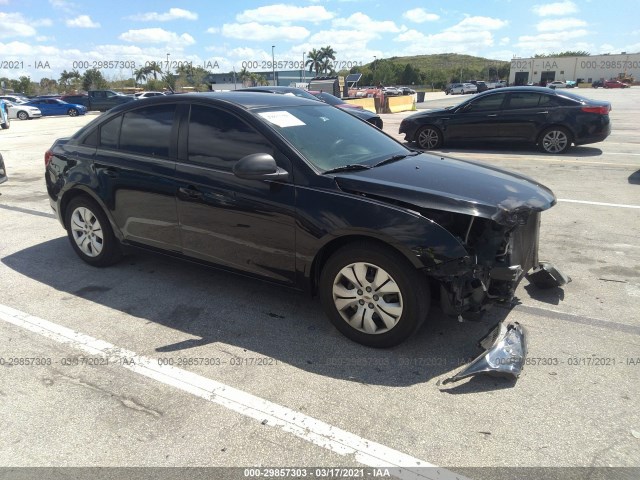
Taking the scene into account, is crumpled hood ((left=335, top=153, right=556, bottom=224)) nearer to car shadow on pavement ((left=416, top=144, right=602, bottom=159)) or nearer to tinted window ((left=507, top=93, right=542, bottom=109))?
car shadow on pavement ((left=416, top=144, right=602, bottom=159))

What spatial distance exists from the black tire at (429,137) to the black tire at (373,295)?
9785mm

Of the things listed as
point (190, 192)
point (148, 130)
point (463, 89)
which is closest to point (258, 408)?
point (190, 192)

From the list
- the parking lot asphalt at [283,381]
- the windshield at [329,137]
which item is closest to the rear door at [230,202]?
the windshield at [329,137]

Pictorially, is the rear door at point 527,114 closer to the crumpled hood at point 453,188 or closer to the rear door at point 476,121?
the rear door at point 476,121

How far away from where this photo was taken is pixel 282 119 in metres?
3.79

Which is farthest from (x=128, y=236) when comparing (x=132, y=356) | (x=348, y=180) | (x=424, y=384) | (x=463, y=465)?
(x=463, y=465)

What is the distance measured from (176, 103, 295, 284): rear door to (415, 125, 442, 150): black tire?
931 centimetres

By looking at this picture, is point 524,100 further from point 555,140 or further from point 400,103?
point 400,103

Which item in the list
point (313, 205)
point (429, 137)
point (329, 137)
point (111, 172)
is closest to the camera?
point (313, 205)

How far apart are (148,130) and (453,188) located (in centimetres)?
273

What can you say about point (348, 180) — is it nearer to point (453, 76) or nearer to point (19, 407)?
point (19, 407)

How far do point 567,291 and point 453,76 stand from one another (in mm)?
128721

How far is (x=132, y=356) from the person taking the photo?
329cm

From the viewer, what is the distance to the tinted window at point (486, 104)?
1127cm
